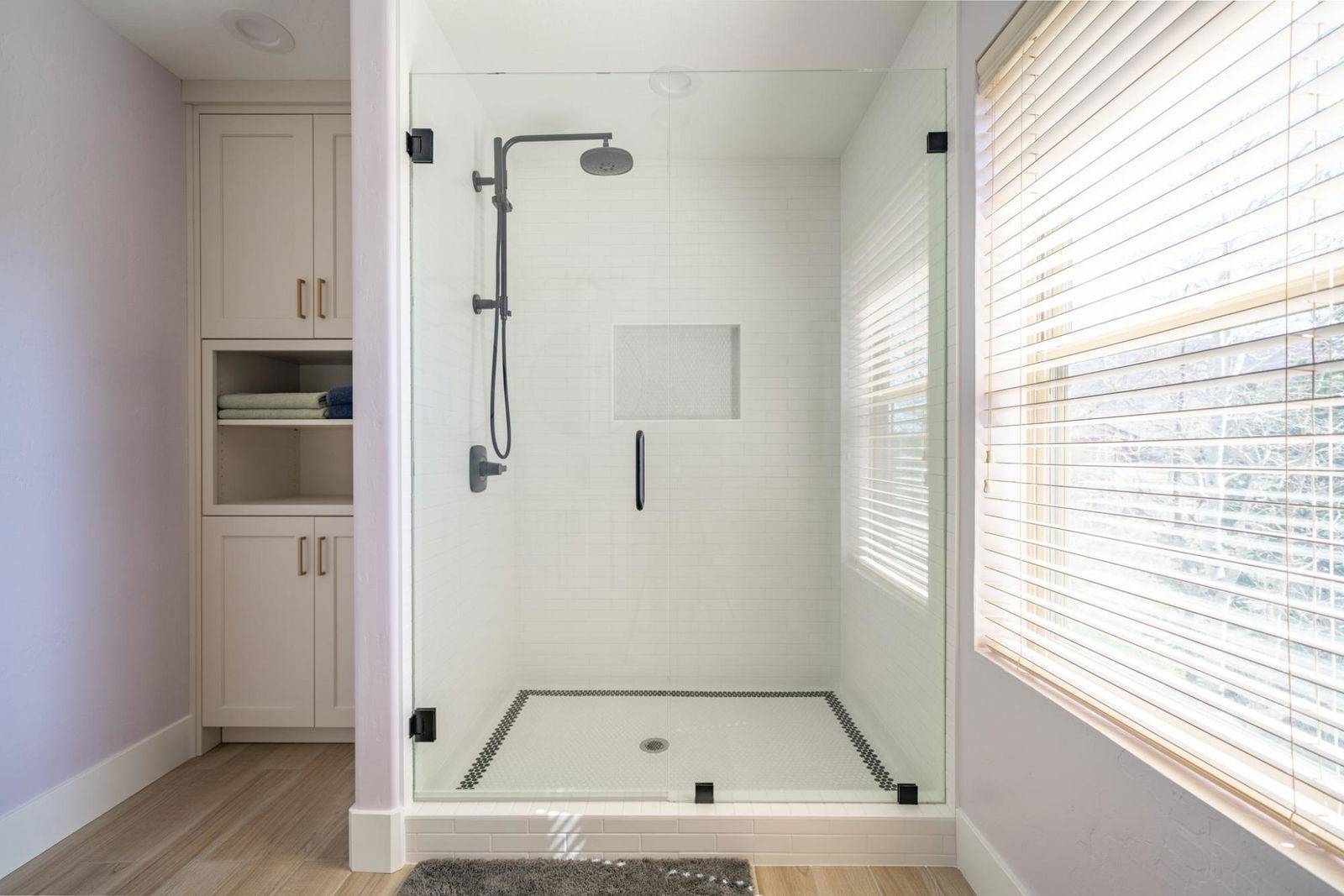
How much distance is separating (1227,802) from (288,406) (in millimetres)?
2636

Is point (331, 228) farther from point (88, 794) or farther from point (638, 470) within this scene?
point (88, 794)

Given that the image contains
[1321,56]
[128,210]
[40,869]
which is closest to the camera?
[1321,56]

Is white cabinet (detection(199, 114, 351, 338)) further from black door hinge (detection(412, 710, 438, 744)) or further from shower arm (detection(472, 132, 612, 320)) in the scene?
black door hinge (detection(412, 710, 438, 744))

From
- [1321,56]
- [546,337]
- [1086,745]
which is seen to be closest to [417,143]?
[546,337]

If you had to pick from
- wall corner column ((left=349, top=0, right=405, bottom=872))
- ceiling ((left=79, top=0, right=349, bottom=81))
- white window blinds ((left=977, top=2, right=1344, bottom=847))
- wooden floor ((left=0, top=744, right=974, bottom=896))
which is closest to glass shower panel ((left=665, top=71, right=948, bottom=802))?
wooden floor ((left=0, top=744, right=974, bottom=896))

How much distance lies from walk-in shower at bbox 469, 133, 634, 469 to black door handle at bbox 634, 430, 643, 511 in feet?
1.16

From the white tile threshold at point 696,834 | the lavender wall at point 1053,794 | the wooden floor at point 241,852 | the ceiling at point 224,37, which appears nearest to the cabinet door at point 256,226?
the ceiling at point 224,37

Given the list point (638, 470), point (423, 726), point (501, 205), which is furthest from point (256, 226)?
point (423, 726)

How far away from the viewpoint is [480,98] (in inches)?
71.1

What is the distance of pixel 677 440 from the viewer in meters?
1.82

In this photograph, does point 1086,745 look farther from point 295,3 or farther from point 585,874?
point 295,3

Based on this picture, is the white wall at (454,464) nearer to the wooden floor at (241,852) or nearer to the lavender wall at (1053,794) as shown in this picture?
the wooden floor at (241,852)

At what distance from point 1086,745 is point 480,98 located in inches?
81.0

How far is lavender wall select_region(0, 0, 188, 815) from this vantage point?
1.74 metres
